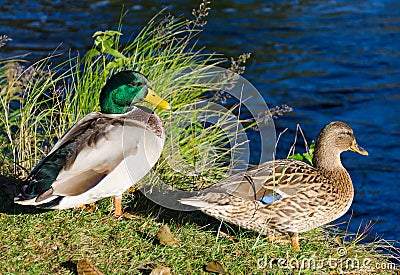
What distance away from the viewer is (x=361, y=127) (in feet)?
28.7

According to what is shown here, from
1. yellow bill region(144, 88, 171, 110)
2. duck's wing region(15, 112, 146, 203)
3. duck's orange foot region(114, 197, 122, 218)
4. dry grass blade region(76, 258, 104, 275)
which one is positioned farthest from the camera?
yellow bill region(144, 88, 171, 110)

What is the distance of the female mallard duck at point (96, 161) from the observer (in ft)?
14.6

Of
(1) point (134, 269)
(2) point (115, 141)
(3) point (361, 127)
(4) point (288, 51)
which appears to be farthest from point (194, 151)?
(4) point (288, 51)

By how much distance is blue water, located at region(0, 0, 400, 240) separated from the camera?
8.41 metres

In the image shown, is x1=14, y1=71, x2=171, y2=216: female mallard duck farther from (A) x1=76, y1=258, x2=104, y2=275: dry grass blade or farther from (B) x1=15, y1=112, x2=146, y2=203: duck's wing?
(A) x1=76, y1=258, x2=104, y2=275: dry grass blade

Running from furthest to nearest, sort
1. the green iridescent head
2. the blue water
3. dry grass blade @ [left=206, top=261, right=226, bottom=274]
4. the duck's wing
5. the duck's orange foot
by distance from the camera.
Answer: the blue water < the green iridescent head < the duck's orange foot < the duck's wing < dry grass blade @ [left=206, top=261, right=226, bottom=274]

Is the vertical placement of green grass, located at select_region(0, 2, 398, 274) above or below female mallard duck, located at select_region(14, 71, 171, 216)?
below

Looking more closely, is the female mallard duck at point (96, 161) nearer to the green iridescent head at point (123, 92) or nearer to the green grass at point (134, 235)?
the green iridescent head at point (123, 92)

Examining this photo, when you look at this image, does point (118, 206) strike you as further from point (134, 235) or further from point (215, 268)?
point (215, 268)

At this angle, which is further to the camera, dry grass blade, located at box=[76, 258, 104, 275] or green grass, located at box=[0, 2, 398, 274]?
green grass, located at box=[0, 2, 398, 274]

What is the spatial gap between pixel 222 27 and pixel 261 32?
A: 591 mm

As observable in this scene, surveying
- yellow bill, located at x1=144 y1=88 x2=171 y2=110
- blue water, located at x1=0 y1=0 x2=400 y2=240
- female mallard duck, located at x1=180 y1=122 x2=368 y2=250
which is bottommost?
blue water, located at x1=0 y1=0 x2=400 y2=240

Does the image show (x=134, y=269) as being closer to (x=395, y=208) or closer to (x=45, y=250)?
(x=45, y=250)

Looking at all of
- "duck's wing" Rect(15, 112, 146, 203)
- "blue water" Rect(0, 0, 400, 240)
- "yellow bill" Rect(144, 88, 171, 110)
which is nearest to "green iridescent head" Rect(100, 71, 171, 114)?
"yellow bill" Rect(144, 88, 171, 110)
